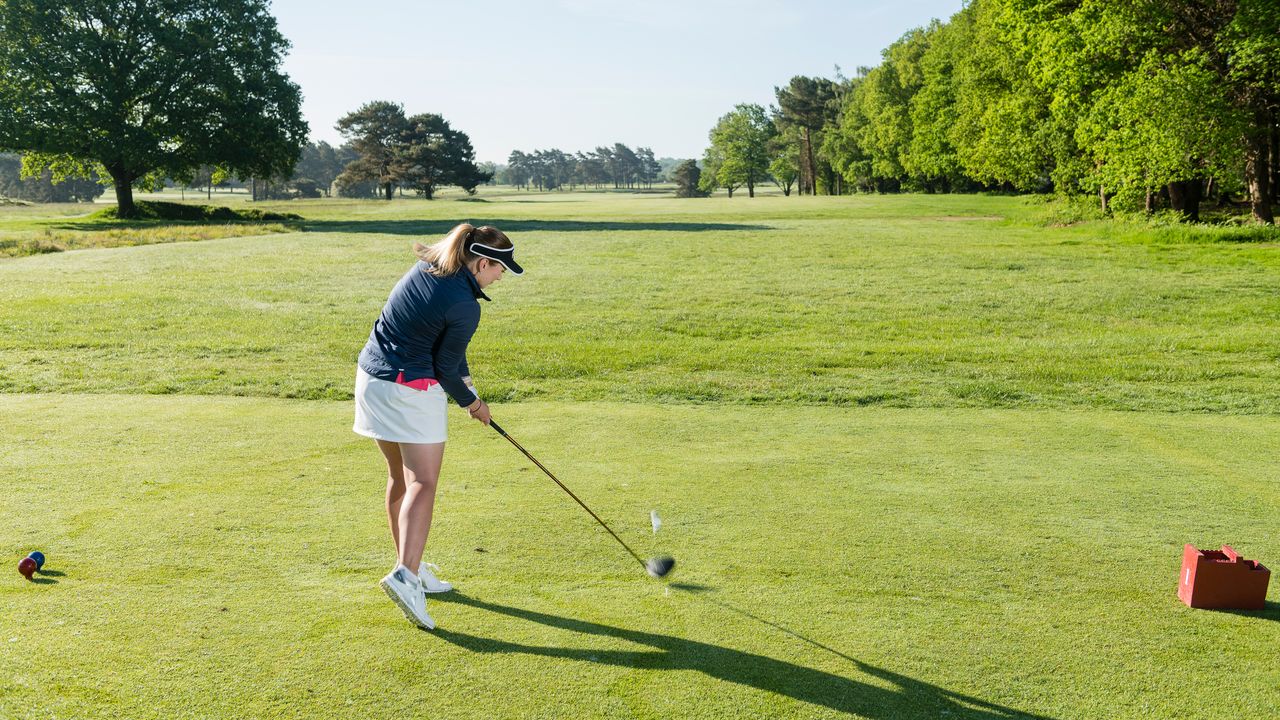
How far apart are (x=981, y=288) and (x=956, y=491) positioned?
666 inches

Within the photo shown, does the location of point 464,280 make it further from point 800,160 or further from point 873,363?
point 800,160

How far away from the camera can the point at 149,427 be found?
377 inches

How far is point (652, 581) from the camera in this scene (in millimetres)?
5691

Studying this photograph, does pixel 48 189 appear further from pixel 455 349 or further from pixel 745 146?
pixel 455 349

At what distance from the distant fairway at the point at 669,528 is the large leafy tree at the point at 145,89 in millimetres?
40036

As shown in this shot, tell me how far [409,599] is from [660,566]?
1.48 meters

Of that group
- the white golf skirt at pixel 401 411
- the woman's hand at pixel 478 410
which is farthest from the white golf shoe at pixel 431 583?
the woman's hand at pixel 478 410

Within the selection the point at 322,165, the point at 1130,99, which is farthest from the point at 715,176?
the point at 1130,99

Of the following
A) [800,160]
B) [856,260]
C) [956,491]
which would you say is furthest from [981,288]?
[800,160]

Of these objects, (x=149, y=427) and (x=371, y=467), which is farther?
(x=149, y=427)

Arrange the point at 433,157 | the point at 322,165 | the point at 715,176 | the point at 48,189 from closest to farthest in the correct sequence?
the point at 433,157 → the point at 48,189 → the point at 715,176 → the point at 322,165

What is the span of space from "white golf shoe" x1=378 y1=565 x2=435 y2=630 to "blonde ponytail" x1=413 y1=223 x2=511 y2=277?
1.68 meters

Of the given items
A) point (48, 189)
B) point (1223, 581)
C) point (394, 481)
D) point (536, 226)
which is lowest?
point (1223, 581)

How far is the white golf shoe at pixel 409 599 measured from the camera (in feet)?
16.4
